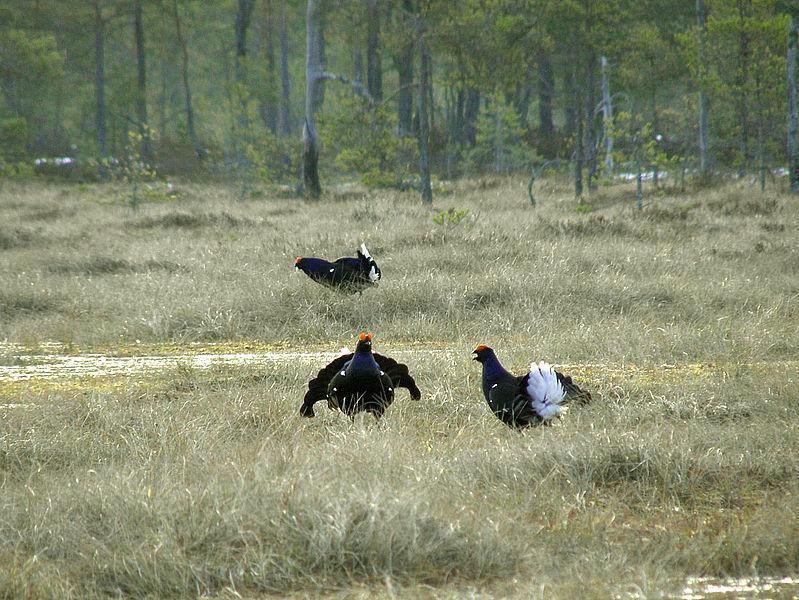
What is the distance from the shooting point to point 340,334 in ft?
27.7

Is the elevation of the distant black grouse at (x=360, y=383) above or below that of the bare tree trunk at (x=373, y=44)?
below

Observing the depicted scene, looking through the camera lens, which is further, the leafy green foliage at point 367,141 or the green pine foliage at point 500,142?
the green pine foliage at point 500,142

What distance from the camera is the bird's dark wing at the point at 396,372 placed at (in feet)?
17.6

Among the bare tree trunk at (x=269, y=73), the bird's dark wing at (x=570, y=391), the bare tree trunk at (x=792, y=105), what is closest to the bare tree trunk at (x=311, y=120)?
the bare tree trunk at (x=792, y=105)

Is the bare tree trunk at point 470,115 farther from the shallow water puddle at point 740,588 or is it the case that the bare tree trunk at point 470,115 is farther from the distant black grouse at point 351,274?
the shallow water puddle at point 740,588

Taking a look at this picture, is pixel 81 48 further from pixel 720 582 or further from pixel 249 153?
pixel 720 582

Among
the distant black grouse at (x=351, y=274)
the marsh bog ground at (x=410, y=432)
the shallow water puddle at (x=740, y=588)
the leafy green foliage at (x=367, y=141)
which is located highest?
the leafy green foliage at (x=367, y=141)

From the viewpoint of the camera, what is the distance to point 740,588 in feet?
11.1

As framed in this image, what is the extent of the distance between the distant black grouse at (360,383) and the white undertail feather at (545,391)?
81 cm

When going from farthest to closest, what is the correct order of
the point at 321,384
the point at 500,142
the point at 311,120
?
the point at 500,142 → the point at 311,120 → the point at 321,384

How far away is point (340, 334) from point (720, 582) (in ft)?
17.6

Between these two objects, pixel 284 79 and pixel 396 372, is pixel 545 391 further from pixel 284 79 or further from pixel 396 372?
pixel 284 79

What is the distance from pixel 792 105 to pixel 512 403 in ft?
55.7

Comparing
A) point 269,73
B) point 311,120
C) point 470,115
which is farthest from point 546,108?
point 311,120
